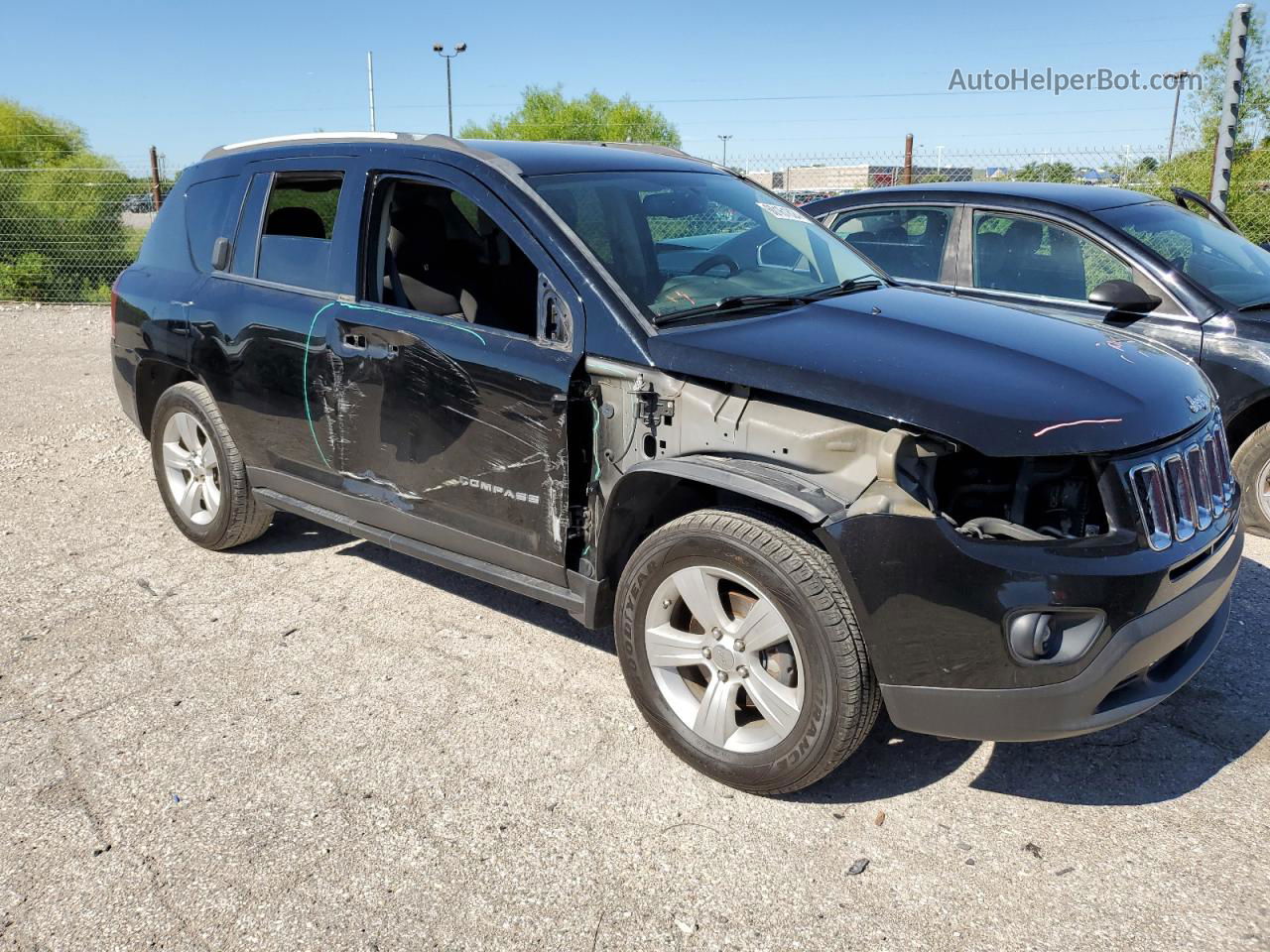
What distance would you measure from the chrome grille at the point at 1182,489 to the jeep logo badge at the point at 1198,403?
0.06m

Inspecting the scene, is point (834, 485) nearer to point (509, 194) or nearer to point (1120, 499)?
point (1120, 499)

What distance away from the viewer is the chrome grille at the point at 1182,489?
270cm

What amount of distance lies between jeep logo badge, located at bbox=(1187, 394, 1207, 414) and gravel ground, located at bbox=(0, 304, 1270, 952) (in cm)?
112

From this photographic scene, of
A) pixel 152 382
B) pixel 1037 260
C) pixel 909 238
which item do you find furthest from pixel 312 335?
pixel 1037 260

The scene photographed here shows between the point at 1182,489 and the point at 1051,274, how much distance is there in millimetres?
3076

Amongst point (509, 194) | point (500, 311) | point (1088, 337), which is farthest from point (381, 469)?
point (1088, 337)

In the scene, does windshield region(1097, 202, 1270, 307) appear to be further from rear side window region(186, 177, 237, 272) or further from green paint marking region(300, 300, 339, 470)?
rear side window region(186, 177, 237, 272)

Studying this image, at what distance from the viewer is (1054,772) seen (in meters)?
3.23

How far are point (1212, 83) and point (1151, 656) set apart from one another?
15110mm

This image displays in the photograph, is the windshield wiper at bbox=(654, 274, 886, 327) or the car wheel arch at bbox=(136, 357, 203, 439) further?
the car wheel arch at bbox=(136, 357, 203, 439)

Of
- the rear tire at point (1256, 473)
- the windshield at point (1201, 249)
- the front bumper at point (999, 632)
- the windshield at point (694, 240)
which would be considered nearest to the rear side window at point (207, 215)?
the windshield at point (694, 240)

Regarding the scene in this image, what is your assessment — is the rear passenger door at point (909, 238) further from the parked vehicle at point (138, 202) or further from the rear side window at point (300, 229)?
the parked vehicle at point (138, 202)

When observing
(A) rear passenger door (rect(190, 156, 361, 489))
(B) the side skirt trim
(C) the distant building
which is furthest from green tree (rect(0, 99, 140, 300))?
(B) the side skirt trim

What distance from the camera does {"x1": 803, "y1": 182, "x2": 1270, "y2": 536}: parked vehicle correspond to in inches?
201
